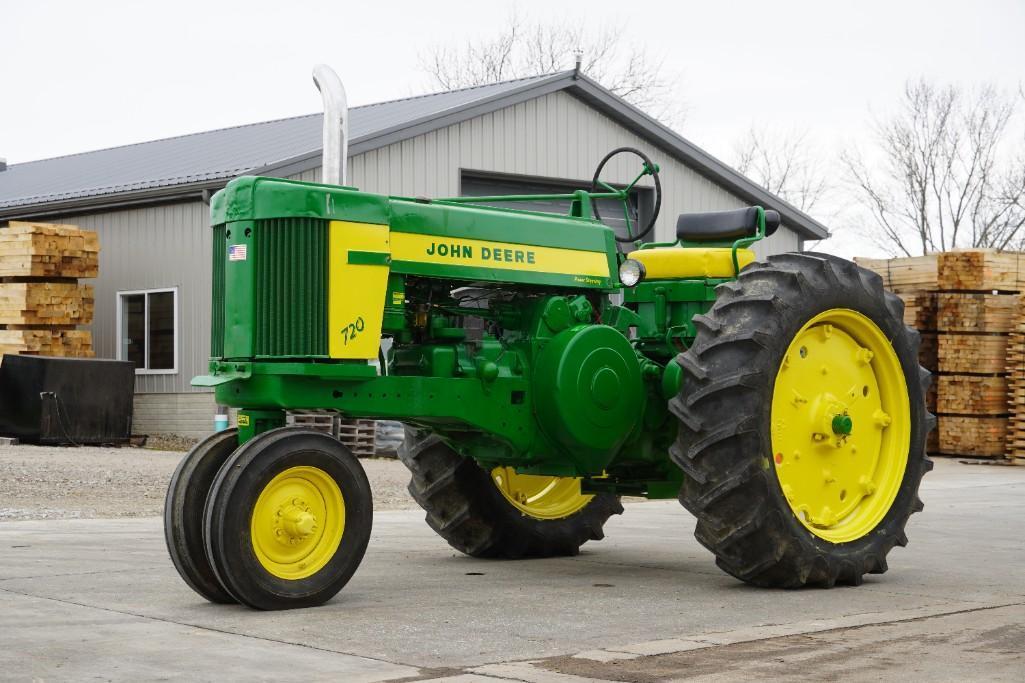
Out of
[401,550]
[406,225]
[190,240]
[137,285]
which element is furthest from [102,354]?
[406,225]

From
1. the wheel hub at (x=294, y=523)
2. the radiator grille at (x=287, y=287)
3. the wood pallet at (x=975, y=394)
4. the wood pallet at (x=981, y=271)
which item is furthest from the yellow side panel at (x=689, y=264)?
the wood pallet at (x=975, y=394)

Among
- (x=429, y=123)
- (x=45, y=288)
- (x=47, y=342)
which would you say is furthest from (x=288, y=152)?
(x=47, y=342)

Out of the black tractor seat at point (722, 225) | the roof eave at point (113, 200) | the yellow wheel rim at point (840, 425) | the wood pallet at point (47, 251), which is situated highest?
the roof eave at point (113, 200)

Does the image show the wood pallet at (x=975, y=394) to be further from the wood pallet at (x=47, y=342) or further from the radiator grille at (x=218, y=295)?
the radiator grille at (x=218, y=295)

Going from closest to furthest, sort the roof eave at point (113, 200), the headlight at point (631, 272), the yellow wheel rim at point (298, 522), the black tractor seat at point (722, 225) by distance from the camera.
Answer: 1. the yellow wheel rim at point (298, 522)
2. the headlight at point (631, 272)
3. the black tractor seat at point (722, 225)
4. the roof eave at point (113, 200)

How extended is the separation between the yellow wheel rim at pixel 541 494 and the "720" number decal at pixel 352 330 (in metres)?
2.26

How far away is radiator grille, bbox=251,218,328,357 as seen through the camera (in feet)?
24.0

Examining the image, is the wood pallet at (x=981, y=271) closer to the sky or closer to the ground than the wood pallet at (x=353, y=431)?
closer to the sky

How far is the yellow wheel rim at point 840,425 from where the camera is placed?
833cm

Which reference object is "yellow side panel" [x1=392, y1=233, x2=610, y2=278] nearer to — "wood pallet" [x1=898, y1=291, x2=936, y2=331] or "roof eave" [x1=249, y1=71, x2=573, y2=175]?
"roof eave" [x1=249, y1=71, x2=573, y2=175]

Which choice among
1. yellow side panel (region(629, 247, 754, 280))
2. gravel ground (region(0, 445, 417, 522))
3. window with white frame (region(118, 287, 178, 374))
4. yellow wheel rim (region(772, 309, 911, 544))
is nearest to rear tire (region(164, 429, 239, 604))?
yellow wheel rim (region(772, 309, 911, 544))

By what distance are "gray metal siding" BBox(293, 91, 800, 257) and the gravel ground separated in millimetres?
4392

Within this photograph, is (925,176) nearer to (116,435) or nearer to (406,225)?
(116,435)

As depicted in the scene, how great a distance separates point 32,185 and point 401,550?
2108 centimetres
